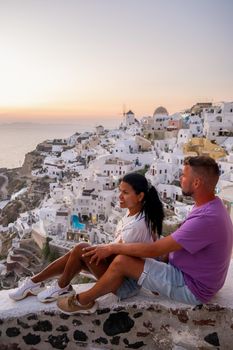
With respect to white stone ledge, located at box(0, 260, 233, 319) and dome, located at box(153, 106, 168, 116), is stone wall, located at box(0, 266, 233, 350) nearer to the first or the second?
white stone ledge, located at box(0, 260, 233, 319)

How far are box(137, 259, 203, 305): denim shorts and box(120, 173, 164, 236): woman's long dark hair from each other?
1.01 ft

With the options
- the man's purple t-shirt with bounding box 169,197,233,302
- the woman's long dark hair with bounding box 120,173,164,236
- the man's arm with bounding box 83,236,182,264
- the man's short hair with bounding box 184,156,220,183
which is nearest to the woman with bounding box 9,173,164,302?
the woman's long dark hair with bounding box 120,173,164,236

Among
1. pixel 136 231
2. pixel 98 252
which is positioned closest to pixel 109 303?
pixel 98 252

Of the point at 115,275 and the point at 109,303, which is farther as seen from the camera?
the point at 109,303

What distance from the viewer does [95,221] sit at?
69.1 ft

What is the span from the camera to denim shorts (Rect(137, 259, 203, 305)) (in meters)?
2.32

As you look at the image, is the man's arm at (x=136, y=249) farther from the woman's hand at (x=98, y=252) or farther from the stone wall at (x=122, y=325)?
the stone wall at (x=122, y=325)

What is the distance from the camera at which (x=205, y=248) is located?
2.26 meters

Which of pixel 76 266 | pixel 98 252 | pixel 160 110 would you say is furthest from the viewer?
pixel 160 110

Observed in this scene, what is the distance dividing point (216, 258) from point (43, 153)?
166 ft

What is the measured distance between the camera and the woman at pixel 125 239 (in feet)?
8.21

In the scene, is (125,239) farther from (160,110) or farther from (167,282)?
(160,110)

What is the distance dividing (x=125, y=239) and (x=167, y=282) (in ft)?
1.36

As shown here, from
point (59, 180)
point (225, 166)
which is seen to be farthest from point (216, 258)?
point (59, 180)
